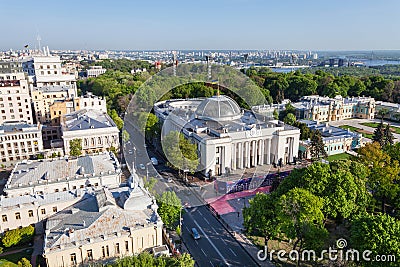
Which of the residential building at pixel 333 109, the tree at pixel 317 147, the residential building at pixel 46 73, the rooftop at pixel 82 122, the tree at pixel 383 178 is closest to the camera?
the tree at pixel 383 178

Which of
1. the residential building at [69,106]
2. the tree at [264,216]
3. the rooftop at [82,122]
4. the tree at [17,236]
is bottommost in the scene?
the tree at [17,236]

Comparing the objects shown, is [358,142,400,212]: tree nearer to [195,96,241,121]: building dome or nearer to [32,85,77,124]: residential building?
[195,96,241,121]: building dome

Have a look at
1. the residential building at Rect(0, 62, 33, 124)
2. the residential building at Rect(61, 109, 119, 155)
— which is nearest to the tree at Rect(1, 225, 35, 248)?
the residential building at Rect(61, 109, 119, 155)

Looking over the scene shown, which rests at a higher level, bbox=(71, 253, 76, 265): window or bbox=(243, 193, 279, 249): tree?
bbox=(243, 193, 279, 249): tree

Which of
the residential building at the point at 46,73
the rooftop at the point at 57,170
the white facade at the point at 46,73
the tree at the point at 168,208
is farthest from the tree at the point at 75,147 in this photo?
the white facade at the point at 46,73

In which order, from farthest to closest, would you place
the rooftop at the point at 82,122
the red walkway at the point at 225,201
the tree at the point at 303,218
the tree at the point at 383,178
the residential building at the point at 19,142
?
the rooftop at the point at 82,122, the residential building at the point at 19,142, the red walkway at the point at 225,201, the tree at the point at 383,178, the tree at the point at 303,218

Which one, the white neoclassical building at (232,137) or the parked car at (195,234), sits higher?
the white neoclassical building at (232,137)

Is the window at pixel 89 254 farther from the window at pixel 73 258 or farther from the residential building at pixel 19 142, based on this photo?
the residential building at pixel 19 142
